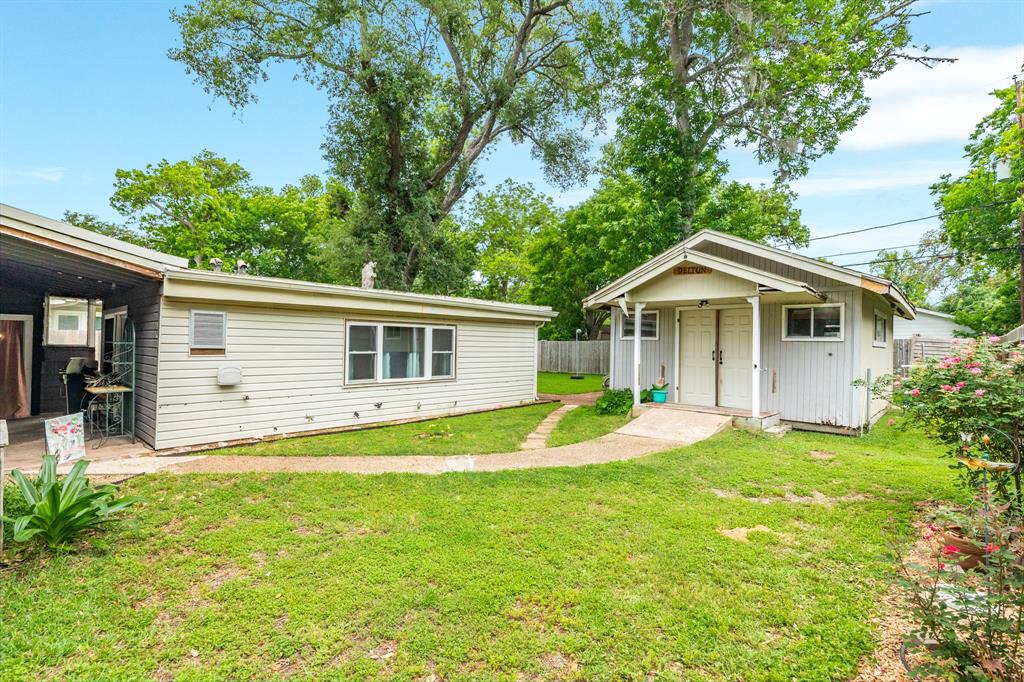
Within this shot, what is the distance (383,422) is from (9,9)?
1425cm

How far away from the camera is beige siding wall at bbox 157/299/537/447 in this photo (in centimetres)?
680

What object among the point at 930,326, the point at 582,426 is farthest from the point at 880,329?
the point at 930,326

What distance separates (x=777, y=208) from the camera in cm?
2064

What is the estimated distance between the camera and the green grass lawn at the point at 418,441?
7031mm

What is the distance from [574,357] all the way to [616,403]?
493 inches

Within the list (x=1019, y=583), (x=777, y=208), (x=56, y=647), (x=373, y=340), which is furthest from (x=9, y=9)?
(x=777, y=208)

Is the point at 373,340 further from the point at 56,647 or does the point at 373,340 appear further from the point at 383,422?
the point at 56,647

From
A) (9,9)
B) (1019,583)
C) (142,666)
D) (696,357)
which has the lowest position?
(142,666)

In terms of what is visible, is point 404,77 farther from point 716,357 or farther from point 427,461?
point 427,461

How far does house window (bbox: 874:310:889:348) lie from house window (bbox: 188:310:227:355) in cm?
1237

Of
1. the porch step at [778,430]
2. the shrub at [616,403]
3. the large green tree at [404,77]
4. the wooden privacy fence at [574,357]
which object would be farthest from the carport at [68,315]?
the wooden privacy fence at [574,357]

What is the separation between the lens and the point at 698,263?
8711 mm

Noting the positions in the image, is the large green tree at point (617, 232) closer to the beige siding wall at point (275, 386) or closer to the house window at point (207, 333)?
the beige siding wall at point (275, 386)

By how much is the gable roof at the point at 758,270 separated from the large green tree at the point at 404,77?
28.0 feet
